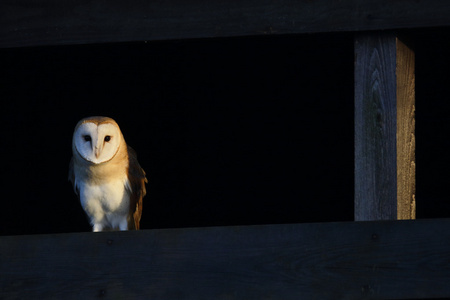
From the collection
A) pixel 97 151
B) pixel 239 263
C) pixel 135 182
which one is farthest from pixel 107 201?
pixel 239 263

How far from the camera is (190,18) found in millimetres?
4176

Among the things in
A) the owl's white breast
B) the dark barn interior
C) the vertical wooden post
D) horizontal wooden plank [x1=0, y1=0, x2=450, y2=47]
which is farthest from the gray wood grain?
the owl's white breast

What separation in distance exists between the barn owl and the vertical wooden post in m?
1.66

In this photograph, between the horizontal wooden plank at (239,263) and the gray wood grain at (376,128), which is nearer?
the horizontal wooden plank at (239,263)

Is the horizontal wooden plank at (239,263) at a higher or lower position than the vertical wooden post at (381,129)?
lower

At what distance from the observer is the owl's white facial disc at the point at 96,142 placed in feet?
16.7

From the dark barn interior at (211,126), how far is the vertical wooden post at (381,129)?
1.58 m

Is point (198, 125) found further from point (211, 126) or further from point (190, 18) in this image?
point (190, 18)

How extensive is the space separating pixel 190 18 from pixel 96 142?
116 cm

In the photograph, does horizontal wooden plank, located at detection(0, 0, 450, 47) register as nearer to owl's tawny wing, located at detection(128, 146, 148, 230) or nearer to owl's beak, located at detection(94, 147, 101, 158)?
owl's beak, located at detection(94, 147, 101, 158)

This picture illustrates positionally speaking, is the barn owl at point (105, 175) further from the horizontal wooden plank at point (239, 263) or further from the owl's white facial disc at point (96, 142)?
the horizontal wooden plank at point (239, 263)

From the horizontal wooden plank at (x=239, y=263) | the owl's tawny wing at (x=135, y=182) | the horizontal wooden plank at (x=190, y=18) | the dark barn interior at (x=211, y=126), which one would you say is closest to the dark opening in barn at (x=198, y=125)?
the dark barn interior at (x=211, y=126)

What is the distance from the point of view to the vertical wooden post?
3.90 m

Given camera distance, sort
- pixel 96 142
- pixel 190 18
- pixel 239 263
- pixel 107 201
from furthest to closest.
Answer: pixel 107 201, pixel 96 142, pixel 190 18, pixel 239 263
